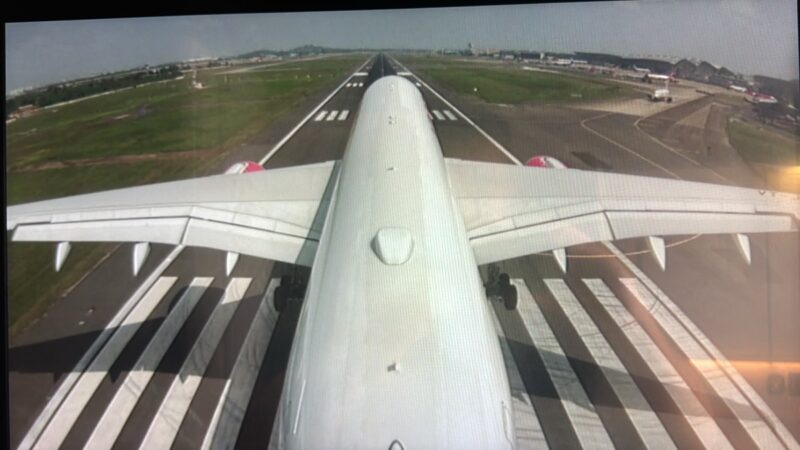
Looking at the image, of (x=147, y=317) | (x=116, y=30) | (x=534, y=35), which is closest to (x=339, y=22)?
(x=534, y=35)

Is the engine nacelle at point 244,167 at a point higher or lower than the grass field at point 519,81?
lower

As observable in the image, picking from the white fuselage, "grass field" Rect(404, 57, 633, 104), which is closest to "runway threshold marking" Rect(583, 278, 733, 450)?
"grass field" Rect(404, 57, 633, 104)

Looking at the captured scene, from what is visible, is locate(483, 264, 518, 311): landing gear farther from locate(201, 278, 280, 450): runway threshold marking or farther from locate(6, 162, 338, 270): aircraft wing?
locate(201, 278, 280, 450): runway threshold marking

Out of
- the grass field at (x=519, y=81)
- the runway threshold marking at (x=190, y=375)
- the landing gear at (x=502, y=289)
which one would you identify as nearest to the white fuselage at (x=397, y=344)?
the grass field at (x=519, y=81)

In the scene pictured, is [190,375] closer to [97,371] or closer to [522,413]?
[97,371]

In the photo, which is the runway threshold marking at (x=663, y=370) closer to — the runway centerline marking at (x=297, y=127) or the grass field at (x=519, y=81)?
the grass field at (x=519, y=81)

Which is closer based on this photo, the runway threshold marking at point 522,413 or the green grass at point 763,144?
the green grass at point 763,144
